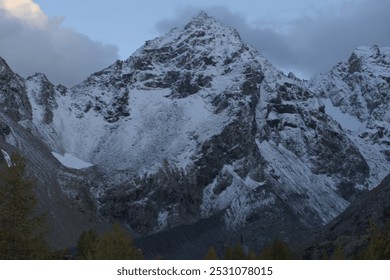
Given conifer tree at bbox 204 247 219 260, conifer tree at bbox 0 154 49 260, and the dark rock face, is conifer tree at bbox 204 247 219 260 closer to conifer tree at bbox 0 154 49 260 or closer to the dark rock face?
the dark rock face

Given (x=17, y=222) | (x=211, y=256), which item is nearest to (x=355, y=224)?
(x=211, y=256)

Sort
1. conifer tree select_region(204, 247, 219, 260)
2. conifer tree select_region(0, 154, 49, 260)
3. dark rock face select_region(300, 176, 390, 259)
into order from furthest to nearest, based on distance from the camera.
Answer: dark rock face select_region(300, 176, 390, 259) → conifer tree select_region(204, 247, 219, 260) → conifer tree select_region(0, 154, 49, 260)

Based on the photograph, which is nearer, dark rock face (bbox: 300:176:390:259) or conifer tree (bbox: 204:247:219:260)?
conifer tree (bbox: 204:247:219:260)

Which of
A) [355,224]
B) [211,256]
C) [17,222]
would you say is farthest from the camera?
[355,224]

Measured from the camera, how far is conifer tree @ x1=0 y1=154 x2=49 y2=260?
3500cm

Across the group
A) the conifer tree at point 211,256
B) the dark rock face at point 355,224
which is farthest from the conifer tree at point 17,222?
the dark rock face at point 355,224

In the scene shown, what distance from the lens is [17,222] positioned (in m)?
35.2

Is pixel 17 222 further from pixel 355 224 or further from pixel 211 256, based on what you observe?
pixel 355 224

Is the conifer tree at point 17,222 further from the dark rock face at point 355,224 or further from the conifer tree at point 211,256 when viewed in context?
the dark rock face at point 355,224

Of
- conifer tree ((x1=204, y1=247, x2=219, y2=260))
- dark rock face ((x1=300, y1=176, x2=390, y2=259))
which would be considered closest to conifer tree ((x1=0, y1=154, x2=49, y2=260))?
conifer tree ((x1=204, y1=247, x2=219, y2=260))

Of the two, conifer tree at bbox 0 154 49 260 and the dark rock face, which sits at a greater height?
the dark rock face
